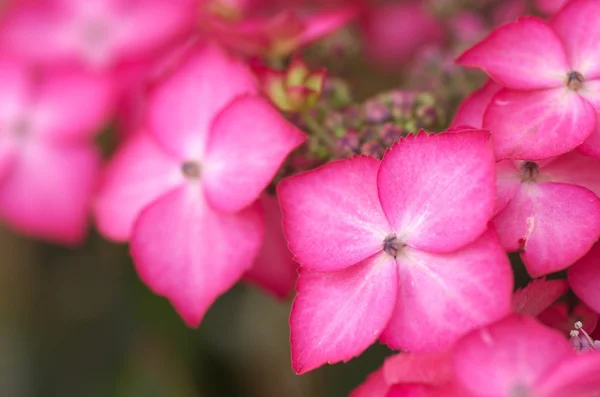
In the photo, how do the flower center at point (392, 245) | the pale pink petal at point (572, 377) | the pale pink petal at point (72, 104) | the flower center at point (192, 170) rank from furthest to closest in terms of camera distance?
1. the pale pink petal at point (72, 104)
2. the flower center at point (192, 170)
3. the flower center at point (392, 245)
4. the pale pink petal at point (572, 377)

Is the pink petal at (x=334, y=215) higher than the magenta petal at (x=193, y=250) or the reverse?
higher

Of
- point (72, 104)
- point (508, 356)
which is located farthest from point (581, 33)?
point (72, 104)

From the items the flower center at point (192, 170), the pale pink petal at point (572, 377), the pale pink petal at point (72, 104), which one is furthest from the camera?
the pale pink petal at point (72, 104)

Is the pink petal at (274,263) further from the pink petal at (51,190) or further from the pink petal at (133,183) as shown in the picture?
the pink petal at (51,190)

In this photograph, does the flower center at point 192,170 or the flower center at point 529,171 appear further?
the flower center at point 192,170

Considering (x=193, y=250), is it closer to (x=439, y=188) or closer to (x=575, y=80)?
(x=439, y=188)

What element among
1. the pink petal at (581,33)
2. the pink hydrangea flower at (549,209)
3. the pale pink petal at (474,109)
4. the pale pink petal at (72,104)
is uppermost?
the pink petal at (581,33)

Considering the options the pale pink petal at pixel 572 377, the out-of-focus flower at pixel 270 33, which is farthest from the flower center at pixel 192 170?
the pale pink petal at pixel 572 377
